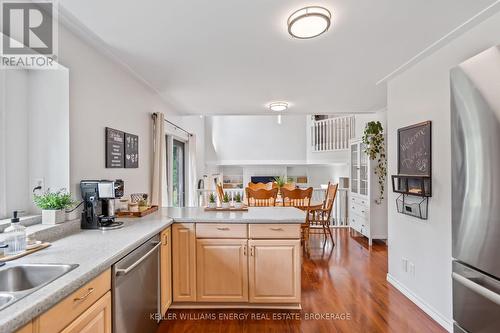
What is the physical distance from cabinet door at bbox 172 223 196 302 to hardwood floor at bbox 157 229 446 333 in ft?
0.70

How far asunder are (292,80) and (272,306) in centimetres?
241

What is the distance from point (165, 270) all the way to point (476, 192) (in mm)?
2310

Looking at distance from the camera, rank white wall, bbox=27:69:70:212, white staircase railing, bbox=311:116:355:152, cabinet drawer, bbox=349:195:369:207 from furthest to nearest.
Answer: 1. white staircase railing, bbox=311:116:355:152
2. cabinet drawer, bbox=349:195:369:207
3. white wall, bbox=27:69:70:212

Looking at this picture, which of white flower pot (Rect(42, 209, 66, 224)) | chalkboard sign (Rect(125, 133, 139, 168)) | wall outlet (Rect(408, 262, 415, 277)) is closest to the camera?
white flower pot (Rect(42, 209, 66, 224))

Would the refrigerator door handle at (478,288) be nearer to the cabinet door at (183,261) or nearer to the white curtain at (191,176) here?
the cabinet door at (183,261)

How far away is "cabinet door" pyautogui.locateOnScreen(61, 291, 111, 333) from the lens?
117cm

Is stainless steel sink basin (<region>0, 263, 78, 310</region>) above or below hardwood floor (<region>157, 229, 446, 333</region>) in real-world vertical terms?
above

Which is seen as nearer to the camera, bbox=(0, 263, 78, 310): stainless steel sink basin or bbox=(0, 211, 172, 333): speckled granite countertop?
bbox=(0, 211, 172, 333): speckled granite countertop

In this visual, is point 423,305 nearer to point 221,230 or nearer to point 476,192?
point 476,192

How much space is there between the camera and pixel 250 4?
5.34 ft

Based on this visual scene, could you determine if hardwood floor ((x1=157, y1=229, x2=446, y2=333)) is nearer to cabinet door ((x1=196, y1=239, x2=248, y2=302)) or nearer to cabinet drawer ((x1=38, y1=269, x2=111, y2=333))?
cabinet door ((x1=196, y1=239, x2=248, y2=302))

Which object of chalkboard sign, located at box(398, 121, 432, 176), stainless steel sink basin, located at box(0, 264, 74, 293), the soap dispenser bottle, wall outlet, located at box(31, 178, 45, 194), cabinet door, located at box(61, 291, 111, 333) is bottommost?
cabinet door, located at box(61, 291, 111, 333)

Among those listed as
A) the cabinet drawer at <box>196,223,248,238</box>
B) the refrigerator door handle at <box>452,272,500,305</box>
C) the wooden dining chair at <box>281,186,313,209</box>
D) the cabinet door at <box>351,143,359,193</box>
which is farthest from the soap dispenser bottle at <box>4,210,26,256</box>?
the cabinet door at <box>351,143,359,193</box>

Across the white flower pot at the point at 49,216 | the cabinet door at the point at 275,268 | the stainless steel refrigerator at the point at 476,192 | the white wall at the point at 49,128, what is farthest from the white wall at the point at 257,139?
the stainless steel refrigerator at the point at 476,192
